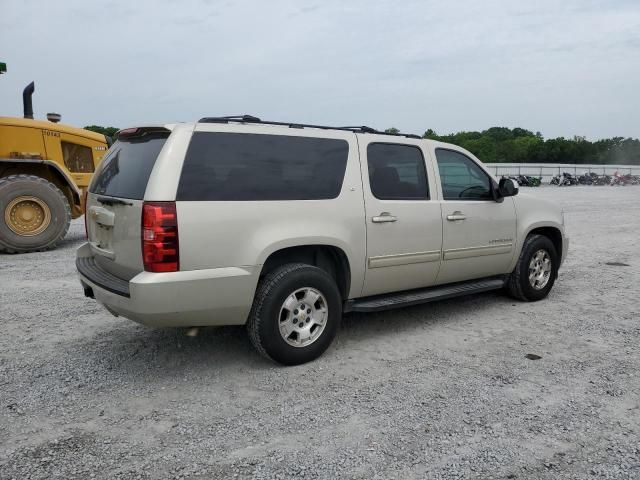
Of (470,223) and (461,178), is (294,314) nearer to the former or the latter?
(470,223)

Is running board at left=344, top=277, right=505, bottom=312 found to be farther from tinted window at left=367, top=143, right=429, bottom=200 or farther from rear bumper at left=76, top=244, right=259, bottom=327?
rear bumper at left=76, top=244, right=259, bottom=327

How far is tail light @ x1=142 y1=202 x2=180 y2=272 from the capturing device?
11.3 ft

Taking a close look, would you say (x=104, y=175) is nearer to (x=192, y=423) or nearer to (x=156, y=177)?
(x=156, y=177)

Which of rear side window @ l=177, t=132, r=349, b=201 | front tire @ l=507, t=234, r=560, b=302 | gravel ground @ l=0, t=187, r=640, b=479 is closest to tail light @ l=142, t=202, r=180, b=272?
rear side window @ l=177, t=132, r=349, b=201

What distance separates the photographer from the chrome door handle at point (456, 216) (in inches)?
198

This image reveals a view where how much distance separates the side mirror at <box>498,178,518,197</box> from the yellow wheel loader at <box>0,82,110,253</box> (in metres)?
7.37

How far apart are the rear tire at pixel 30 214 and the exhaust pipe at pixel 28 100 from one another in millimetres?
1414

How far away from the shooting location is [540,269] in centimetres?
604

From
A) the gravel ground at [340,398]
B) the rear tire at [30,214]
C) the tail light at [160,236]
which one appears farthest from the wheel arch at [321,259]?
the rear tire at [30,214]

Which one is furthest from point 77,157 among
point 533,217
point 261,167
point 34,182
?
point 533,217

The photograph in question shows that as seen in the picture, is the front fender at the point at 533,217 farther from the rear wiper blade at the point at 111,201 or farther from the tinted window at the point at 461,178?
the rear wiper blade at the point at 111,201

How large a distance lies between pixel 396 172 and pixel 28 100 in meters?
8.13

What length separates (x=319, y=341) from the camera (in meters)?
4.17

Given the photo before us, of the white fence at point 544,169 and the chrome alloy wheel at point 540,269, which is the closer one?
the chrome alloy wheel at point 540,269
